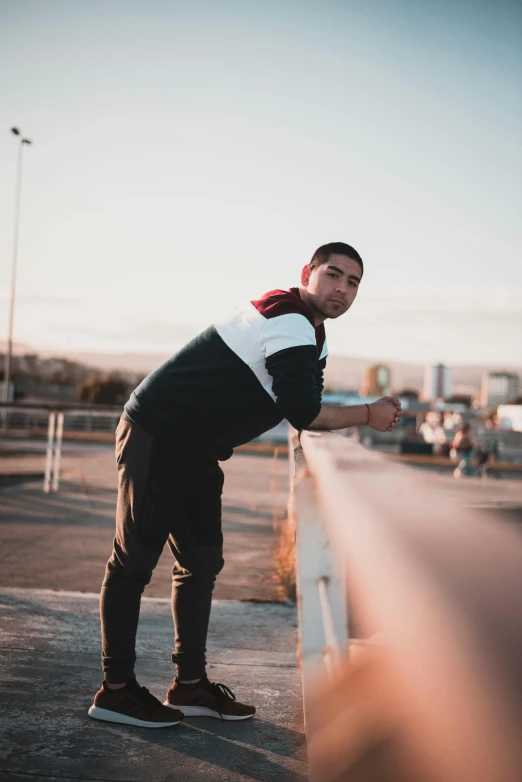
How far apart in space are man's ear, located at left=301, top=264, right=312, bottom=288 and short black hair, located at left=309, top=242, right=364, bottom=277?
45 millimetres

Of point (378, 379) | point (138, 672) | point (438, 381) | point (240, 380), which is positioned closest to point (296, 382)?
point (240, 380)

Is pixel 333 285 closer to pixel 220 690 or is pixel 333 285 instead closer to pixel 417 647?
pixel 220 690

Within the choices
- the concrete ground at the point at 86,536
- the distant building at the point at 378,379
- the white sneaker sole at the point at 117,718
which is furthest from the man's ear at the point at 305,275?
the distant building at the point at 378,379

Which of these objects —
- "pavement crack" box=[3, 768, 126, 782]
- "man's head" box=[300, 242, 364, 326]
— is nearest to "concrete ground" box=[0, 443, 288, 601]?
"pavement crack" box=[3, 768, 126, 782]

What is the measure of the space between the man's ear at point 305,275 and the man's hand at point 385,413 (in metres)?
0.48

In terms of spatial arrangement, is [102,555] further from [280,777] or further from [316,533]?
[316,533]

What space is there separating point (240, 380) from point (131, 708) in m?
1.09

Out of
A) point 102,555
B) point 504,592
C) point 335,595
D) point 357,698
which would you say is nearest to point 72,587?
point 102,555

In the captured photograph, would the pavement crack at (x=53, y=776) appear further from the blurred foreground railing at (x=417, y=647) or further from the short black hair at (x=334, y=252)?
the short black hair at (x=334, y=252)

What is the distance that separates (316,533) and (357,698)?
0.38 meters

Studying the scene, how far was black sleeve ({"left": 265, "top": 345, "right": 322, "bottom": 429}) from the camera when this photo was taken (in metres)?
2.12

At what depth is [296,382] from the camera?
6.96 ft

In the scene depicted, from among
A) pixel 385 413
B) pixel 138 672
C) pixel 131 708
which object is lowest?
pixel 138 672

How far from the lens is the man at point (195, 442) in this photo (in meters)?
2.25
